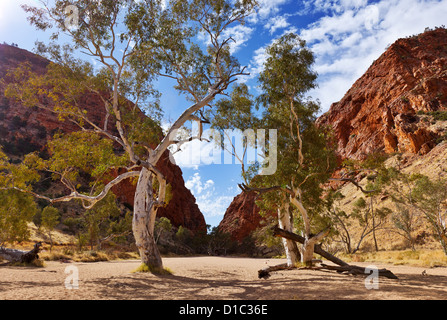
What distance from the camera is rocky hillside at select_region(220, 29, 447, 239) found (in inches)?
2418

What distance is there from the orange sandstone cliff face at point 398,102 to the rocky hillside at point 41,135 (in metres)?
51.6

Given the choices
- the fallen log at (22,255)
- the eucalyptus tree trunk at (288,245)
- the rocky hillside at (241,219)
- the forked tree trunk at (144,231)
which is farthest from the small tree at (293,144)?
the rocky hillside at (241,219)

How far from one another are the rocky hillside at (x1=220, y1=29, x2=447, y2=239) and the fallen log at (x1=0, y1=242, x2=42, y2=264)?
62289 mm

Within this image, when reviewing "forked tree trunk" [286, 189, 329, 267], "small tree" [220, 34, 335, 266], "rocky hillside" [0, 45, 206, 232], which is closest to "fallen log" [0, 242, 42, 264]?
"small tree" [220, 34, 335, 266]

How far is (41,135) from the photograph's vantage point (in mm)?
76500

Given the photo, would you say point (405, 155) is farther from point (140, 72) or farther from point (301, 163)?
point (140, 72)

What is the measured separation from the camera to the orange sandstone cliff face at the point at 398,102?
64500mm

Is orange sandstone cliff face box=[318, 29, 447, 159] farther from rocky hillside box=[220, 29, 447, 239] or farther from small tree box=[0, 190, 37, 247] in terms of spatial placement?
small tree box=[0, 190, 37, 247]

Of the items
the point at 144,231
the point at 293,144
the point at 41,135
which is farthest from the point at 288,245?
the point at 41,135

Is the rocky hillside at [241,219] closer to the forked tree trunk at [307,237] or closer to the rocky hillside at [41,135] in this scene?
the rocky hillside at [41,135]

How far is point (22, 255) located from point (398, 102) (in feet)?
285

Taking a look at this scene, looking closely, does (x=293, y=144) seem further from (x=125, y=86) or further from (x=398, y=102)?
(x=398, y=102)

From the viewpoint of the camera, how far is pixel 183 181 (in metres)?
103
